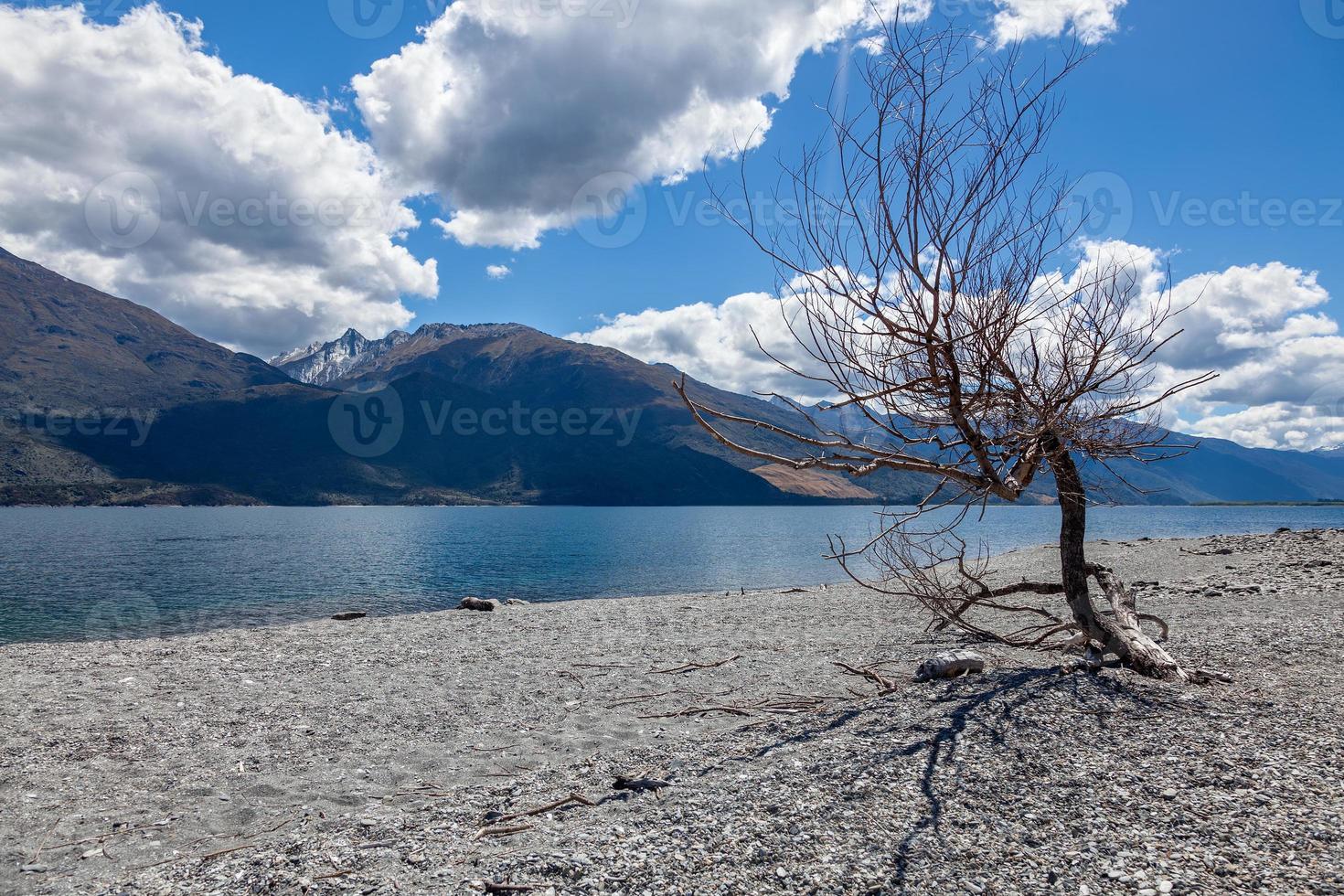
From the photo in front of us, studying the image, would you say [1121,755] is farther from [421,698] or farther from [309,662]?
[309,662]

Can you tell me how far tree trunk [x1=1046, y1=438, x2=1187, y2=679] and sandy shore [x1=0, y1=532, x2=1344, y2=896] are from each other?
56cm

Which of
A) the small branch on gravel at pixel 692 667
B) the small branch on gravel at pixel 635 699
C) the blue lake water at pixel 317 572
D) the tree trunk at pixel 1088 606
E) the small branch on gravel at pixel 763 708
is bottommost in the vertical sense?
the blue lake water at pixel 317 572

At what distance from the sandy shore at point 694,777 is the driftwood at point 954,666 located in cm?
39

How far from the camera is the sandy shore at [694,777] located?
5.07 metres

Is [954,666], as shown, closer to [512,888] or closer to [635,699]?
[635,699]

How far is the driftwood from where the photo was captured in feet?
33.5

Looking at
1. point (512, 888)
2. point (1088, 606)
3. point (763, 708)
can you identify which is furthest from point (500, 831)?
point (1088, 606)

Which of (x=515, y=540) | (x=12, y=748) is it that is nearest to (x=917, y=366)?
(x=12, y=748)

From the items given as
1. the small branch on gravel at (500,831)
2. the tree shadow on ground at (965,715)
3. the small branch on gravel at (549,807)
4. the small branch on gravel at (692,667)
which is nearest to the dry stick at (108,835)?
the small branch on gravel at (549,807)

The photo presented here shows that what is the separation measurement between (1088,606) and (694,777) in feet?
20.7

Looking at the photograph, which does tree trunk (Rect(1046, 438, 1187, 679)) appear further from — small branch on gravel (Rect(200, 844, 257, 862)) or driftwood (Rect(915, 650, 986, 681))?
small branch on gravel (Rect(200, 844, 257, 862))

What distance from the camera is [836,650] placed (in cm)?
1648

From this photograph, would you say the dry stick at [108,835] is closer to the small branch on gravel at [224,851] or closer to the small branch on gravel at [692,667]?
the small branch on gravel at [224,851]

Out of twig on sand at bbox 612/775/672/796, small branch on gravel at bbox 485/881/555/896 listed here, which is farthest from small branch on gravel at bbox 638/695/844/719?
small branch on gravel at bbox 485/881/555/896
